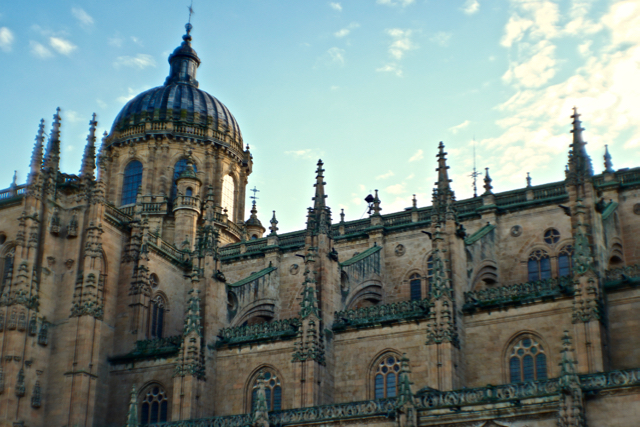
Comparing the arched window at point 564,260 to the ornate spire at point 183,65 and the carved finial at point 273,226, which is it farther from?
the ornate spire at point 183,65

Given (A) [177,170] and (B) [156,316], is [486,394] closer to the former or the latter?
(B) [156,316]

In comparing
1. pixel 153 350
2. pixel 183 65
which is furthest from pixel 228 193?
pixel 153 350

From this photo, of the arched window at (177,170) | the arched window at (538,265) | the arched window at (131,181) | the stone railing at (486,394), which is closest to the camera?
the stone railing at (486,394)

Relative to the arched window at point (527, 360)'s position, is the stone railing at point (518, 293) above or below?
above

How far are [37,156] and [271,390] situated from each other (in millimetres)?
16480

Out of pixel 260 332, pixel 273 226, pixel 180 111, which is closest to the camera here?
pixel 260 332

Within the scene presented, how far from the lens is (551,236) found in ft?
138

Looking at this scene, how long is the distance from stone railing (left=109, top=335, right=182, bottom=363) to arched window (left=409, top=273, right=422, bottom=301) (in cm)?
1226

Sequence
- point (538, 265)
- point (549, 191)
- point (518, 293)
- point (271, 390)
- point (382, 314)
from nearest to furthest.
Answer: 1. point (518, 293)
2. point (382, 314)
3. point (271, 390)
4. point (538, 265)
5. point (549, 191)

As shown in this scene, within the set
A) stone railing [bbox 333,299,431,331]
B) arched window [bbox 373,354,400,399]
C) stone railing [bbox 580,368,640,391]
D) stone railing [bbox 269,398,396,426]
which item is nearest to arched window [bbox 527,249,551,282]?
stone railing [bbox 333,299,431,331]

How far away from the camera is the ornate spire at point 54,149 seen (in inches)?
1663

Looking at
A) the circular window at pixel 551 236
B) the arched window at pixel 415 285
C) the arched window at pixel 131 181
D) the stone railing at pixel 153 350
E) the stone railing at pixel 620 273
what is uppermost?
the arched window at pixel 131 181

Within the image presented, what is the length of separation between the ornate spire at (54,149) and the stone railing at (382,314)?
1608 cm

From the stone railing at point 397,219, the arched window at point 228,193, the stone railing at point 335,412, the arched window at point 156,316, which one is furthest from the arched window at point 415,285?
the arched window at point 228,193
